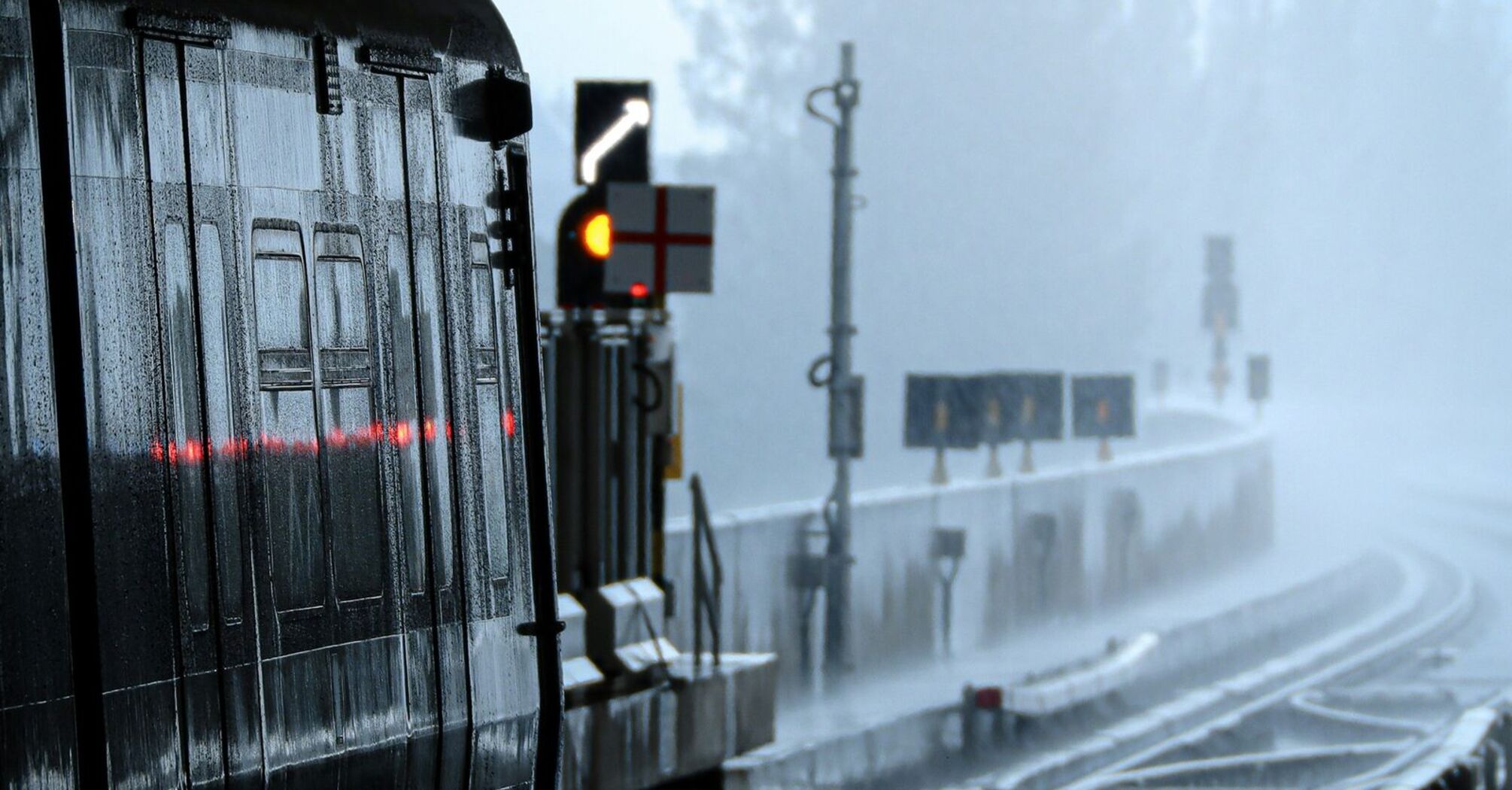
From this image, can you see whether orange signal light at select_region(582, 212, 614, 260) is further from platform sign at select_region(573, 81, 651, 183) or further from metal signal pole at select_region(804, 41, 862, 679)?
metal signal pole at select_region(804, 41, 862, 679)

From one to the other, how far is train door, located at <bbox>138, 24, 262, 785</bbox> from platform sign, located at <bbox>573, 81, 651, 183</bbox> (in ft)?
19.3

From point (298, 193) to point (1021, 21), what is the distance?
88020mm

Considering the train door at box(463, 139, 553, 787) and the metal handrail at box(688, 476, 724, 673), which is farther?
the metal handrail at box(688, 476, 724, 673)

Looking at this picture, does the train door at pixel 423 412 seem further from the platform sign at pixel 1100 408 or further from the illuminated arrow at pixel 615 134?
the platform sign at pixel 1100 408

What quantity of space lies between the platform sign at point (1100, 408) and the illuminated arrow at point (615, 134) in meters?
15.6

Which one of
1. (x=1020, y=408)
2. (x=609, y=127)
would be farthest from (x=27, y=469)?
(x=1020, y=408)

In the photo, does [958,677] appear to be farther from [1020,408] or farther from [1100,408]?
[1100,408]

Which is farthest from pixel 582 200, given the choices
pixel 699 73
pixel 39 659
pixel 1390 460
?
pixel 699 73

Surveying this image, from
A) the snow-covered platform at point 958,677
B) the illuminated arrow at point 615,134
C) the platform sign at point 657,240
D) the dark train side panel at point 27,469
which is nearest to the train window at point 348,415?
the dark train side panel at point 27,469

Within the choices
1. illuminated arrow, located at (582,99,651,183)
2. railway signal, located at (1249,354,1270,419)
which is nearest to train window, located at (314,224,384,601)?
illuminated arrow, located at (582,99,651,183)

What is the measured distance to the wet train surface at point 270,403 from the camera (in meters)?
4.06

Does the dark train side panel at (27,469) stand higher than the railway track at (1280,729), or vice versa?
the dark train side panel at (27,469)

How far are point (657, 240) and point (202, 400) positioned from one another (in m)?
6.13

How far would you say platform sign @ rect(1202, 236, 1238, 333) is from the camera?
47406 millimetres
